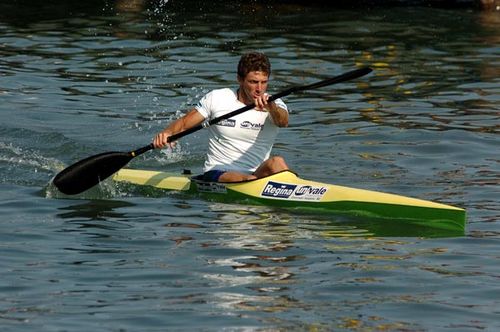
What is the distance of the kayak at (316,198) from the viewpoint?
11156 millimetres

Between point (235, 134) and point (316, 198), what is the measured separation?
111 centimetres

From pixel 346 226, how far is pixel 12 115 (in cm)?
682

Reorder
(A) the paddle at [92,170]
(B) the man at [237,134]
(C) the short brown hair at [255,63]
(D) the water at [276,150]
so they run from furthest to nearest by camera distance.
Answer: (A) the paddle at [92,170] < (B) the man at [237,134] < (C) the short brown hair at [255,63] < (D) the water at [276,150]

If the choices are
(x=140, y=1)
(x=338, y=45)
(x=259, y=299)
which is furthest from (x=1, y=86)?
(x=259, y=299)

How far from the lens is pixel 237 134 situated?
12375 mm

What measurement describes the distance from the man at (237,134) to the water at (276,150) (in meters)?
0.38

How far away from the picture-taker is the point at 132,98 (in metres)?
18.6

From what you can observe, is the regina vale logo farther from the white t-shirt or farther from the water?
the white t-shirt

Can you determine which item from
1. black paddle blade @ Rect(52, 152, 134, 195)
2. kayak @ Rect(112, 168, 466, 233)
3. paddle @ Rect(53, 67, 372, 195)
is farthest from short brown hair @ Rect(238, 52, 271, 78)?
black paddle blade @ Rect(52, 152, 134, 195)

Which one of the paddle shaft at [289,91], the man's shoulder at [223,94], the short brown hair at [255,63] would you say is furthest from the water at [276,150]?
the short brown hair at [255,63]

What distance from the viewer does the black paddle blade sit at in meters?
12.5

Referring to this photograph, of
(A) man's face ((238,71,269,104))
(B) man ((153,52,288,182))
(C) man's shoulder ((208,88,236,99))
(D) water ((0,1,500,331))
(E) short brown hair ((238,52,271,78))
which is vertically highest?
(E) short brown hair ((238,52,271,78))

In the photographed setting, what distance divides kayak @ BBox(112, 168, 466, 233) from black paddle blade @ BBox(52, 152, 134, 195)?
366 millimetres

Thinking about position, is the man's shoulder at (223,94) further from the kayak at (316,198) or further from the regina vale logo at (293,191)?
the regina vale logo at (293,191)
